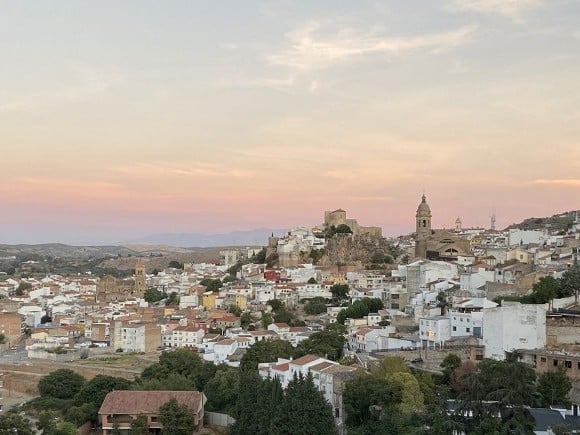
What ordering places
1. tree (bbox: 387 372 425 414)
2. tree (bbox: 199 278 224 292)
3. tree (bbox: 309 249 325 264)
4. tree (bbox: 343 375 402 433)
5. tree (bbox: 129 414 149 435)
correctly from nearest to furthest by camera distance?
tree (bbox: 387 372 425 414)
tree (bbox: 343 375 402 433)
tree (bbox: 129 414 149 435)
tree (bbox: 199 278 224 292)
tree (bbox: 309 249 325 264)

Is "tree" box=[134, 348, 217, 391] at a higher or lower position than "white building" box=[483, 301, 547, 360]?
lower

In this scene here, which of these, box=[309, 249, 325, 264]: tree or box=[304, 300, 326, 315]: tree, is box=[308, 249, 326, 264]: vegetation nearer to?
box=[309, 249, 325, 264]: tree

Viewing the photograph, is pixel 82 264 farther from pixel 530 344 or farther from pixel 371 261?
pixel 530 344

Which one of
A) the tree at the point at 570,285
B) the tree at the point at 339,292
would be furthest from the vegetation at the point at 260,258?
the tree at the point at 570,285

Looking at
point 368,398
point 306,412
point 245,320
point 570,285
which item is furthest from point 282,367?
point 245,320

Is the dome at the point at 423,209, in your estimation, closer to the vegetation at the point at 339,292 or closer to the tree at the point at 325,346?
the vegetation at the point at 339,292

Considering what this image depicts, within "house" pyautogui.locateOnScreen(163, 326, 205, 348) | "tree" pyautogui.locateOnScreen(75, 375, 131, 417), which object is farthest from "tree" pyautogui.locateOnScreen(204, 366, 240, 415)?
"house" pyautogui.locateOnScreen(163, 326, 205, 348)
